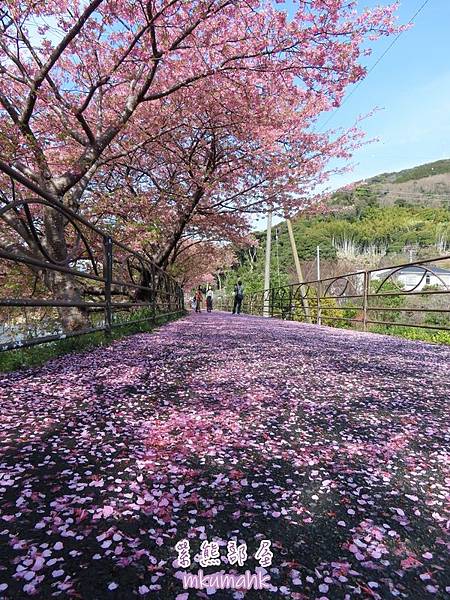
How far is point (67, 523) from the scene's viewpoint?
0.95 metres

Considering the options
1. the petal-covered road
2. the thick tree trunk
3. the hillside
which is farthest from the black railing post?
the hillside

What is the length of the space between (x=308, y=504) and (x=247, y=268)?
130 feet

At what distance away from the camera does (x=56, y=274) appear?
559cm

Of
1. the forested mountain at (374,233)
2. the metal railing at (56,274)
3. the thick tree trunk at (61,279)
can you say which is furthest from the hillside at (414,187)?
the thick tree trunk at (61,279)

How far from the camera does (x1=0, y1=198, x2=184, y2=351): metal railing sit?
2.94 metres

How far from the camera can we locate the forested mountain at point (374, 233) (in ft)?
141

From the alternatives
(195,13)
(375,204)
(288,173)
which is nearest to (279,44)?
(195,13)

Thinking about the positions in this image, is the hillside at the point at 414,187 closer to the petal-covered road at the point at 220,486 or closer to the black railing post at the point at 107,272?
the black railing post at the point at 107,272

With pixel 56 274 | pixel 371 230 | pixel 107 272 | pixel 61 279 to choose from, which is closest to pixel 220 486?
pixel 107 272

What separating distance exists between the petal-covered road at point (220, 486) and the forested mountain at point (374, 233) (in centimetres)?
2969

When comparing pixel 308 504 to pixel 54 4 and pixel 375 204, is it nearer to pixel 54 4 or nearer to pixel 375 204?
pixel 54 4

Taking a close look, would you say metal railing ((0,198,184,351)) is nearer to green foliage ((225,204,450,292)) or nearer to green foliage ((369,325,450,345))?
green foliage ((369,325,450,345))

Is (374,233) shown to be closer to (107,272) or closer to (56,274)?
(56,274)

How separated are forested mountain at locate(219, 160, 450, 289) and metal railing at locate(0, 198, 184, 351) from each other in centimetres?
2397
